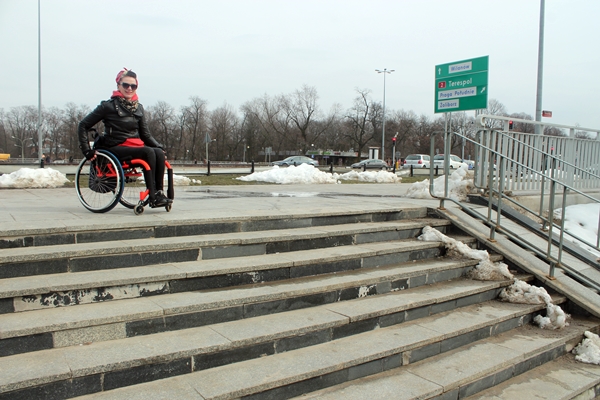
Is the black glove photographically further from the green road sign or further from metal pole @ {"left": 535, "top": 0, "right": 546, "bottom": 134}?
metal pole @ {"left": 535, "top": 0, "right": 546, "bottom": 134}

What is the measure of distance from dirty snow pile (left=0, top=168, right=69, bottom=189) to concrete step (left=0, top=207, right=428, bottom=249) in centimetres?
768

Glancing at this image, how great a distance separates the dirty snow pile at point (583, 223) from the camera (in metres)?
6.86

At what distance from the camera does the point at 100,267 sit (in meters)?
3.58

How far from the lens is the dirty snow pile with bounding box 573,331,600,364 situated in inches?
161

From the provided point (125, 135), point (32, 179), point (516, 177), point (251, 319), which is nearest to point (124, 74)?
point (125, 135)

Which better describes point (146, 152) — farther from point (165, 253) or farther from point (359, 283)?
point (359, 283)

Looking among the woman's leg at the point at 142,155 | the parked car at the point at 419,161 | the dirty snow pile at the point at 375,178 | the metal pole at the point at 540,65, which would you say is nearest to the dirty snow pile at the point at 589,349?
the woman's leg at the point at 142,155

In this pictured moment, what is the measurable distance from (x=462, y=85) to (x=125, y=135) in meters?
7.81

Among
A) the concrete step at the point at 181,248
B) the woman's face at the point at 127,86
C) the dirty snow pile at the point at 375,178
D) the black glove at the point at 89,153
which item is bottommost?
the concrete step at the point at 181,248

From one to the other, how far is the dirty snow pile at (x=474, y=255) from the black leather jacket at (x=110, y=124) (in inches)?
147

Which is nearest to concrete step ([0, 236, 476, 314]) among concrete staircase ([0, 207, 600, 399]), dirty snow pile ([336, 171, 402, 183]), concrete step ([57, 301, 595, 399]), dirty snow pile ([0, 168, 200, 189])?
concrete staircase ([0, 207, 600, 399])

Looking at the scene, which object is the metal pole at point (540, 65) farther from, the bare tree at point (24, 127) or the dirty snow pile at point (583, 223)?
the bare tree at point (24, 127)

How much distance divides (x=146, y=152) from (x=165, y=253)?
1.63 m

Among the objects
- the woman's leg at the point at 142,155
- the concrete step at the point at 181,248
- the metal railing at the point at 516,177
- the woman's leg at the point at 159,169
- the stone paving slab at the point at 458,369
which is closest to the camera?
the stone paving slab at the point at 458,369
